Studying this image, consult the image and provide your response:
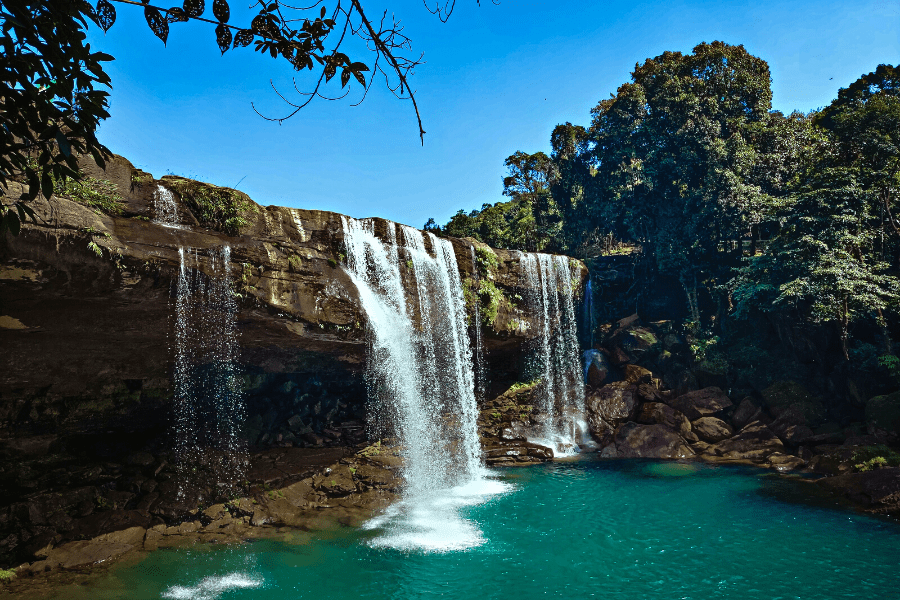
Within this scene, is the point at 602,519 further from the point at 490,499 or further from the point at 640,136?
the point at 640,136

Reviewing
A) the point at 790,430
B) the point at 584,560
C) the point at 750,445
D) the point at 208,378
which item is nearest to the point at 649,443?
the point at 750,445

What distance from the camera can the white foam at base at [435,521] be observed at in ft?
35.1

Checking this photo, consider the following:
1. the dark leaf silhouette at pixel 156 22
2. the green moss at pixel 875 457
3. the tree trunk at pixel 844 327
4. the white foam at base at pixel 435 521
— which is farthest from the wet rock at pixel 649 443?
the dark leaf silhouette at pixel 156 22

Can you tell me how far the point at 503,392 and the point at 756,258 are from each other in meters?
12.0

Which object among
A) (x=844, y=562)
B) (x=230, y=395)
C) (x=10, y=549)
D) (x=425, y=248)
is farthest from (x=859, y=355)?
(x=10, y=549)

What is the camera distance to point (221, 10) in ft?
10.4

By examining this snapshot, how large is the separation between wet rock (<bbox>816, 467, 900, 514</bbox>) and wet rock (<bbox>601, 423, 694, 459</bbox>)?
17.0 ft

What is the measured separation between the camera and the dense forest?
1748 cm

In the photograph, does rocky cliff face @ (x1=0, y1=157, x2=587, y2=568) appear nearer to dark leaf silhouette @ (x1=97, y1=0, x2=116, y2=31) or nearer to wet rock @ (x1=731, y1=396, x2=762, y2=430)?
dark leaf silhouette @ (x1=97, y1=0, x2=116, y2=31)

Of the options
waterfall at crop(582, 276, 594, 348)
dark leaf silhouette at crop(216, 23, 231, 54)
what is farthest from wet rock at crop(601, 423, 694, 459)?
dark leaf silhouette at crop(216, 23, 231, 54)

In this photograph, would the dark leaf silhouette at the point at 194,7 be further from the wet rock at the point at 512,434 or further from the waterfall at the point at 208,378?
the wet rock at the point at 512,434

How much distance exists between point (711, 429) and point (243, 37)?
21071 mm

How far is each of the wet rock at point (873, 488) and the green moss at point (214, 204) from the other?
1795cm

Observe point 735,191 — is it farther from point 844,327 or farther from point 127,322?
point 127,322
